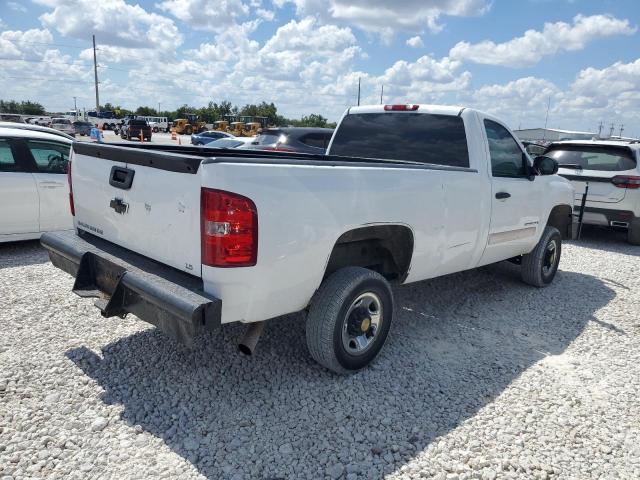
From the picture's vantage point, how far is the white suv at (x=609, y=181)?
27.2 feet

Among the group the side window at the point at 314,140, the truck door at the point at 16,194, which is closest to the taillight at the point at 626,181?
the side window at the point at 314,140

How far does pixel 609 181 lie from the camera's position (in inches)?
330

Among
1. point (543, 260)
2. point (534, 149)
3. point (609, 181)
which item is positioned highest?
point (534, 149)

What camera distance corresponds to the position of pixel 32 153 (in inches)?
253

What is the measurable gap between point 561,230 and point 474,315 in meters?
2.32

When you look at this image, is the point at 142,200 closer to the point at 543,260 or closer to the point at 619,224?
the point at 543,260

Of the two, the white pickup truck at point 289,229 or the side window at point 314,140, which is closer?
the white pickup truck at point 289,229

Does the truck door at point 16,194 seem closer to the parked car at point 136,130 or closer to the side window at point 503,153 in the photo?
the side window at point 503,153

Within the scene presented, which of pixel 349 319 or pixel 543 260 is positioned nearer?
pixel 349 319

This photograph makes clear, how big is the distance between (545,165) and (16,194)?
20.7 feet

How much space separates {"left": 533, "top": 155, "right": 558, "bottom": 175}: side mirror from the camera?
5.14 m

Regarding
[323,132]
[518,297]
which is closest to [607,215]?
[518,297]

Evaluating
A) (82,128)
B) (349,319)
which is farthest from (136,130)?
(349,319)

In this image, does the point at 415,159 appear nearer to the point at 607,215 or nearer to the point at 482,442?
the point at 482,442
